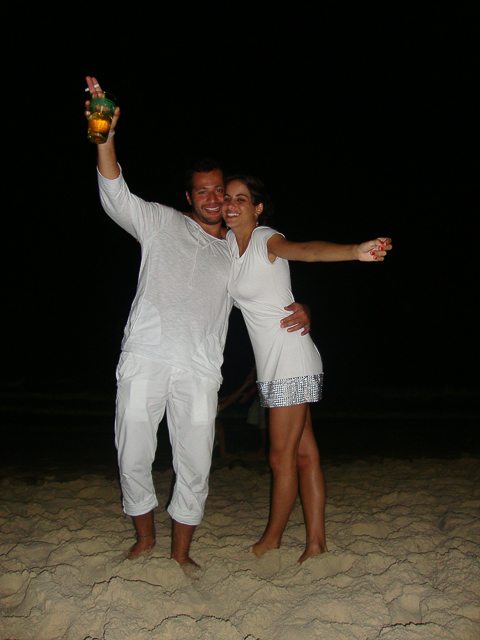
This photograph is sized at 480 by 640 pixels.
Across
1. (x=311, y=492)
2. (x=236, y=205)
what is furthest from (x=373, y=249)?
(x=311, y=492)

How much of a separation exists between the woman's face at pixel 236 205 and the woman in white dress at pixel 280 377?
0.10m

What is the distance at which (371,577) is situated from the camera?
178cm

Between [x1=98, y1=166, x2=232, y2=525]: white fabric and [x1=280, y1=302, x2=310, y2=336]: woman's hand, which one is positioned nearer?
[x1=98, y1=166, x2=232, y2=525]: white fabric

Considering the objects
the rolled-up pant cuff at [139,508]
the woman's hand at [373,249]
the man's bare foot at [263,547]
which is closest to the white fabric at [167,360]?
the rolled-up pant cuff at [139,508]

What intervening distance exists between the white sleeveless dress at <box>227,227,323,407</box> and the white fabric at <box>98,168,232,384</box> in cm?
13

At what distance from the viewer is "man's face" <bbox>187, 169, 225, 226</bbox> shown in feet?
7.00

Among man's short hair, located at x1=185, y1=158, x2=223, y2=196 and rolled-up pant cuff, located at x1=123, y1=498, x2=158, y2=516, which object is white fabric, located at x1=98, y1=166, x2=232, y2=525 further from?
man's short hair, located at x1=185, y1=158, x2=223, y2=196

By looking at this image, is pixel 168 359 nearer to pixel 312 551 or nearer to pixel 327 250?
pixel 327 250

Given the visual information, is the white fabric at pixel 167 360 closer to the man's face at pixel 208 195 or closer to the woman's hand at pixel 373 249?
the man's face at pixel 208 195

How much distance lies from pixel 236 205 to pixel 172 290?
605 mm

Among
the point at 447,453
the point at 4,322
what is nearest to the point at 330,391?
the point at 447,453

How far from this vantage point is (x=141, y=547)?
1939 millimetres

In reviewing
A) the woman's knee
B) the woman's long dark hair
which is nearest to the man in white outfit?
the woman's long dark hair

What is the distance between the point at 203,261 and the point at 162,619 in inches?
57.1
